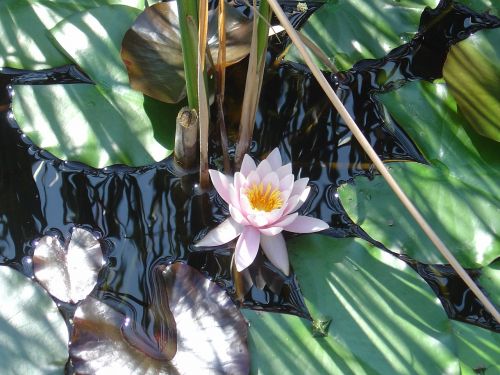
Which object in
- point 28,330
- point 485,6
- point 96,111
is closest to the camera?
point 28,330

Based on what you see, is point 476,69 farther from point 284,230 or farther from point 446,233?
point 284,230

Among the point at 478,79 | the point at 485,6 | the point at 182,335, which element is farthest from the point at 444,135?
the point at 182,335

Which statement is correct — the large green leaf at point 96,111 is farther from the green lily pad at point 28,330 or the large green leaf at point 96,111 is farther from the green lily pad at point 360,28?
the green lily pad at point 360,28

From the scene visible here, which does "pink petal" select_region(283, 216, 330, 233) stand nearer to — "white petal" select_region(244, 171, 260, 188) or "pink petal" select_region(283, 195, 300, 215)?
"pink petal" select_region(283, 195, 300, 215)

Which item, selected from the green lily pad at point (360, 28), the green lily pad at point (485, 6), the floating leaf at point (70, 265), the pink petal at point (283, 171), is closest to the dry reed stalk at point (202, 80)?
the pink petal at point (283, 171)

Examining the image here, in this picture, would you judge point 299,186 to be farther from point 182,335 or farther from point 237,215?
point 182,335
